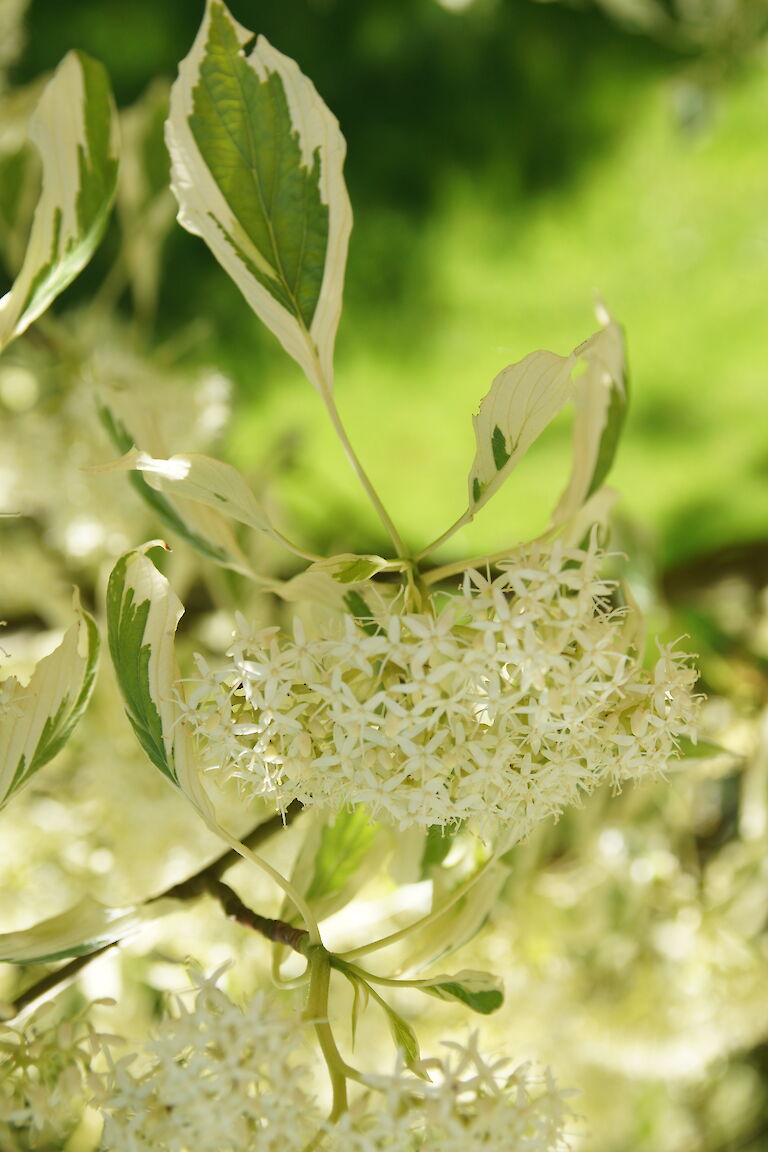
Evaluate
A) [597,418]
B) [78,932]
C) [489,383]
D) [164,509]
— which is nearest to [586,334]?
[489,383]

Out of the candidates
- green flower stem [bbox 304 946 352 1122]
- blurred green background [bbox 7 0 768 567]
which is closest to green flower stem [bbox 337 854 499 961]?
green flower stem [bbox 304 946 352 1122]

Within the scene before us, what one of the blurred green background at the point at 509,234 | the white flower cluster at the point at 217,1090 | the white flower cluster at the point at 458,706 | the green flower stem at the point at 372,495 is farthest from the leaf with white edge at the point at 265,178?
the blurred green background at the point at 509,234

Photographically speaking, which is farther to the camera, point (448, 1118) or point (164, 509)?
point (164, 509)

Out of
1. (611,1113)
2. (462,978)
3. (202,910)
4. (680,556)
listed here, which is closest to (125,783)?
(202,910)

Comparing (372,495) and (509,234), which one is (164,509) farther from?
(509,234)

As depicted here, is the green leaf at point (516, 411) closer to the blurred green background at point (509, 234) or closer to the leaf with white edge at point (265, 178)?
the leaf with white edge at point (265, 178)

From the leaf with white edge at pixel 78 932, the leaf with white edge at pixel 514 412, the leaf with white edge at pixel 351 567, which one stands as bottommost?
the leaf with white edge at pixel 78 932
